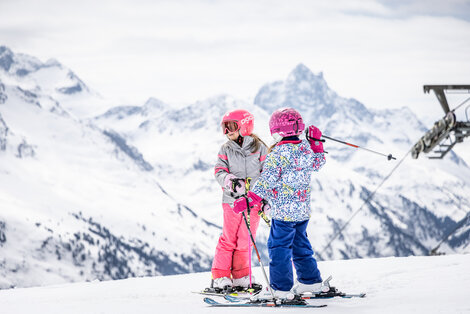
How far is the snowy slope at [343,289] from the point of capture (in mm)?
5973

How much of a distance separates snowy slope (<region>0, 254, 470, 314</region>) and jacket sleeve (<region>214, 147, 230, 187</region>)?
1739 millimetres

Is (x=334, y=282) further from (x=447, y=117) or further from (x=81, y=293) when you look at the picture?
(x=447, y=117)

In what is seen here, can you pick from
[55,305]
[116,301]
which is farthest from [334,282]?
[55,305]

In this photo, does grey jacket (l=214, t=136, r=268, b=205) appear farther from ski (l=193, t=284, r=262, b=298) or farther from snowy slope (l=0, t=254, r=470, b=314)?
snowy slope (l=0, t=254, r=470, b=314)

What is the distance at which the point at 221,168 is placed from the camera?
732 cm

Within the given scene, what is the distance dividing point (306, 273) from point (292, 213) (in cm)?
88

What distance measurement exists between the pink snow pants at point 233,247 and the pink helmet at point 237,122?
3.69ft

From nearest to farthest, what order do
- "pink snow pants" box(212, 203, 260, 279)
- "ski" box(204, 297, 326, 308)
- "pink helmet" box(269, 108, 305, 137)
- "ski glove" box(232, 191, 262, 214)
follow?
"ski" box(204, 297, 326, 308) < "ski glove" box(232, 191, 262, 214) < "pink helmet" box(269, 108, 305, 137) < "pink snow pants" box(212, 203, 260, 279)

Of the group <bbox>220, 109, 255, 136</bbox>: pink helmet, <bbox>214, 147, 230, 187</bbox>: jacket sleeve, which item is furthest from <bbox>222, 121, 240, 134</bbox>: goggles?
<bbox>214, 147, 230, 187</bbox>: jacket sleeve

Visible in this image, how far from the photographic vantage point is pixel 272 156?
6.55m

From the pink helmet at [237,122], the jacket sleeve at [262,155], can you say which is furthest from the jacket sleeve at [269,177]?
the pink helmet at [237,122]

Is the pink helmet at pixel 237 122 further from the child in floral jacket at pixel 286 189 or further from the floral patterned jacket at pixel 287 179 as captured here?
Answer: the floral patterned jacket at pixel 287 179

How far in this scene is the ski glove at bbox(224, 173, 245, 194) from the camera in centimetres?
691

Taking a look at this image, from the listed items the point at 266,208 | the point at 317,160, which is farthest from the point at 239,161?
the point at 317,160
